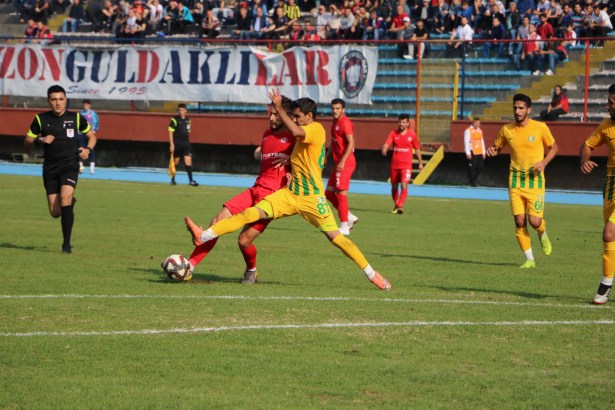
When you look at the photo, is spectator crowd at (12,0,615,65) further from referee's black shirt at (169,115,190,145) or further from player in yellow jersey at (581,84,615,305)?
player in yellow jersey at (581,84,615,305)

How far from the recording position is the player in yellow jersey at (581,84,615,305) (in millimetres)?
10859

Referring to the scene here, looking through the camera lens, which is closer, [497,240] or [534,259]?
[534,259]

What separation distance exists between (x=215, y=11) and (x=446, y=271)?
98.2 feet

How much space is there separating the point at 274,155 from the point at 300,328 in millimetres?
3901

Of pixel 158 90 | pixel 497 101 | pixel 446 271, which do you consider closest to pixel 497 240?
pixel 446 271

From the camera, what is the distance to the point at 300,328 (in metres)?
9.21

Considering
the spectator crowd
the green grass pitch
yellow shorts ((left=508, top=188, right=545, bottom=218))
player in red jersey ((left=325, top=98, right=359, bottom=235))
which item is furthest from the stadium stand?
yellow shorts ((left=508, top=188, right=545, bottom=218))

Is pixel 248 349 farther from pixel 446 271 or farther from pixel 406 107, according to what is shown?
pixel 406 107

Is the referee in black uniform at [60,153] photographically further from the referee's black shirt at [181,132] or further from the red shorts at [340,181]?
the referee's black shirt at [181,132]

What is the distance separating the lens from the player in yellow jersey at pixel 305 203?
11.7m

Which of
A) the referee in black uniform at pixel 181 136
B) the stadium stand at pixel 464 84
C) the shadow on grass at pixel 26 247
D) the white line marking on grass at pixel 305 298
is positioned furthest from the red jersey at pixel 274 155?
the stadium stand at pixel 464 84

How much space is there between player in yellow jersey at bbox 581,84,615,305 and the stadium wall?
1967 cm

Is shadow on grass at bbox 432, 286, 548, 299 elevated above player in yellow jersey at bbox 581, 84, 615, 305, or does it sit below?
below

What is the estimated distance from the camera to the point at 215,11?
42438mm
